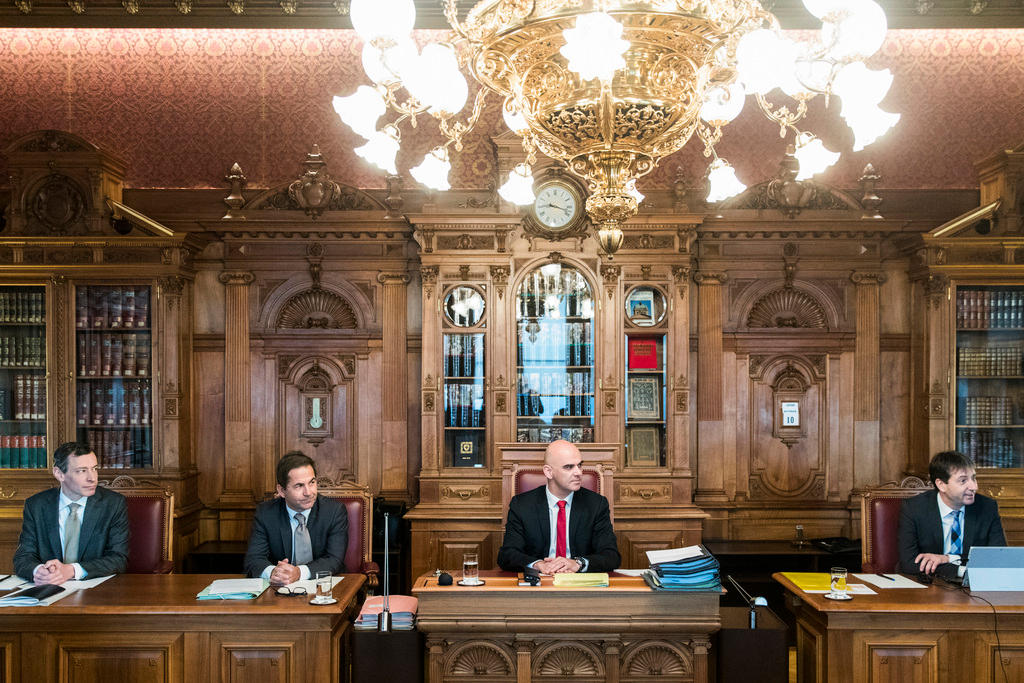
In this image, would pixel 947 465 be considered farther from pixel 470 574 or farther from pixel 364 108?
pixel 364 108

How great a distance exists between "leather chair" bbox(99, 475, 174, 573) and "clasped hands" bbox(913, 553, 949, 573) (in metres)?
3.71

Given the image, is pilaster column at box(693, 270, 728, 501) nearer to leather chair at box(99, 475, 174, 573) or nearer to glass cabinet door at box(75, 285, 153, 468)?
leather chair at box(99, 475, 174, 573)

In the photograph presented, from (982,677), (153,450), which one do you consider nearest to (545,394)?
(153,450)

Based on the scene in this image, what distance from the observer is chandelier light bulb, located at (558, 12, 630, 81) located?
2.05 meters

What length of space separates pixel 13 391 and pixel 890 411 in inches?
256

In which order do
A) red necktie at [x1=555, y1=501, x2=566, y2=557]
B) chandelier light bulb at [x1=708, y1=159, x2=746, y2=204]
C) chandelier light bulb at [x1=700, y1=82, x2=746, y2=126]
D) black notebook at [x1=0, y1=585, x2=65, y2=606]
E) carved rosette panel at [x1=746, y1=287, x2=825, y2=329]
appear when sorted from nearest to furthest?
chandelier light bulb at [x1=700, y1=82, x2=746, y2=126]
black notebook at [x1=0, y1=585, x2=65, y2=606]
chandelier light bulb at [x1=708, y1=159, x2=746, y2=204]
red necktie at [x1=555, y1=501, x2=566, y2=557]
carved rosette panel at [x1=746, y1=287, x2=825, y2=329]

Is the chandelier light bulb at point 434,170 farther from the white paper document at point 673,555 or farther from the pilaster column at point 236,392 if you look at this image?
the pilaster column at point 236,392

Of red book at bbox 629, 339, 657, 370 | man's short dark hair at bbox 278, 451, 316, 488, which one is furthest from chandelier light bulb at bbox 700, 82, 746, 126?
red book at bbox 629, 339, 657, 370

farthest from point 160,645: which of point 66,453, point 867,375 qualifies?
point 867,375

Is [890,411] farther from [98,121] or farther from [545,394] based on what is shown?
[98,121]

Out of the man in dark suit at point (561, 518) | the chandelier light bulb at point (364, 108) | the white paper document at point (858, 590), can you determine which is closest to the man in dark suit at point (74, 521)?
the man in dark suit at point (561, 518)

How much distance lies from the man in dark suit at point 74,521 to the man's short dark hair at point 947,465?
3.95 metres

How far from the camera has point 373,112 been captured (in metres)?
2.74

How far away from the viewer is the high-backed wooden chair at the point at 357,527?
4.24m
